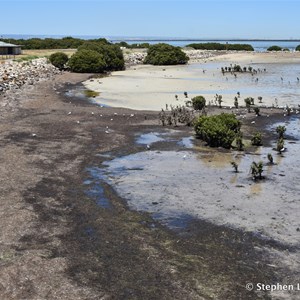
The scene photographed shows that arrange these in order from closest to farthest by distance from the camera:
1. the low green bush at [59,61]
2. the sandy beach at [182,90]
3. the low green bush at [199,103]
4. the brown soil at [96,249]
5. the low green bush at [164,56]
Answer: the brown soil at [96,249], the low green bush at [199,103], the sandy beach at [182,90], the low green bush at [59,61], the low green bush at [164,56]

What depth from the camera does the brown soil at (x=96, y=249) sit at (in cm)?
905

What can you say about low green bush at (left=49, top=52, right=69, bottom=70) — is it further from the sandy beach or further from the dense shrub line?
the dense shrub line

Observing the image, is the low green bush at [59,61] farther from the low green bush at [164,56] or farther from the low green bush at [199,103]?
the low green bush at [199,103]

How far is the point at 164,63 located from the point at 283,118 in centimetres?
5371

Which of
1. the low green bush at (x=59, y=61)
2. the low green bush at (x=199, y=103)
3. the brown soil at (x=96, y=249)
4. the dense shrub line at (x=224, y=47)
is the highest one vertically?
the dense shrub line at (x=224, y=47)

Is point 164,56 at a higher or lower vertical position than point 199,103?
higher

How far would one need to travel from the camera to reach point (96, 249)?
35.3 feet

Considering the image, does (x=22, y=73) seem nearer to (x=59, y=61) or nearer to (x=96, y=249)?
(x=59, y=61)

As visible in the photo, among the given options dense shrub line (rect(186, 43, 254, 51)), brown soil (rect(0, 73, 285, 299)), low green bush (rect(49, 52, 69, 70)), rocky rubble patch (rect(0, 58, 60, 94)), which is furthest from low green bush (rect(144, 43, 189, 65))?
dense shrub line (rect(186, 43, 254, 51))

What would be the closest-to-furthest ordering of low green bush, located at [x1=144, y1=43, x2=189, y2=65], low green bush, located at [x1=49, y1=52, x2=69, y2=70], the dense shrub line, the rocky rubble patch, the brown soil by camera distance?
the brown soil
the rocky rubble patch
low green bush, located at [x1=49, y1=52, x2=69, y2=70]
low green bush, located at [x1=144, y1=43, x2=189, y2=65]
the dense shrub line

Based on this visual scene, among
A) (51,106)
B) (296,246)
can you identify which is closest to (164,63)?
(51,106)

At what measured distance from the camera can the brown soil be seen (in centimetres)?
905

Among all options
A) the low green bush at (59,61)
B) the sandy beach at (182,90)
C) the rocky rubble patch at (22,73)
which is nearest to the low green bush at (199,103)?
the sandy beach at (182,90)

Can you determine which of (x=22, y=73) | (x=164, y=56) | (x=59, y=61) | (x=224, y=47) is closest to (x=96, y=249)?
(x=22, y=73)
